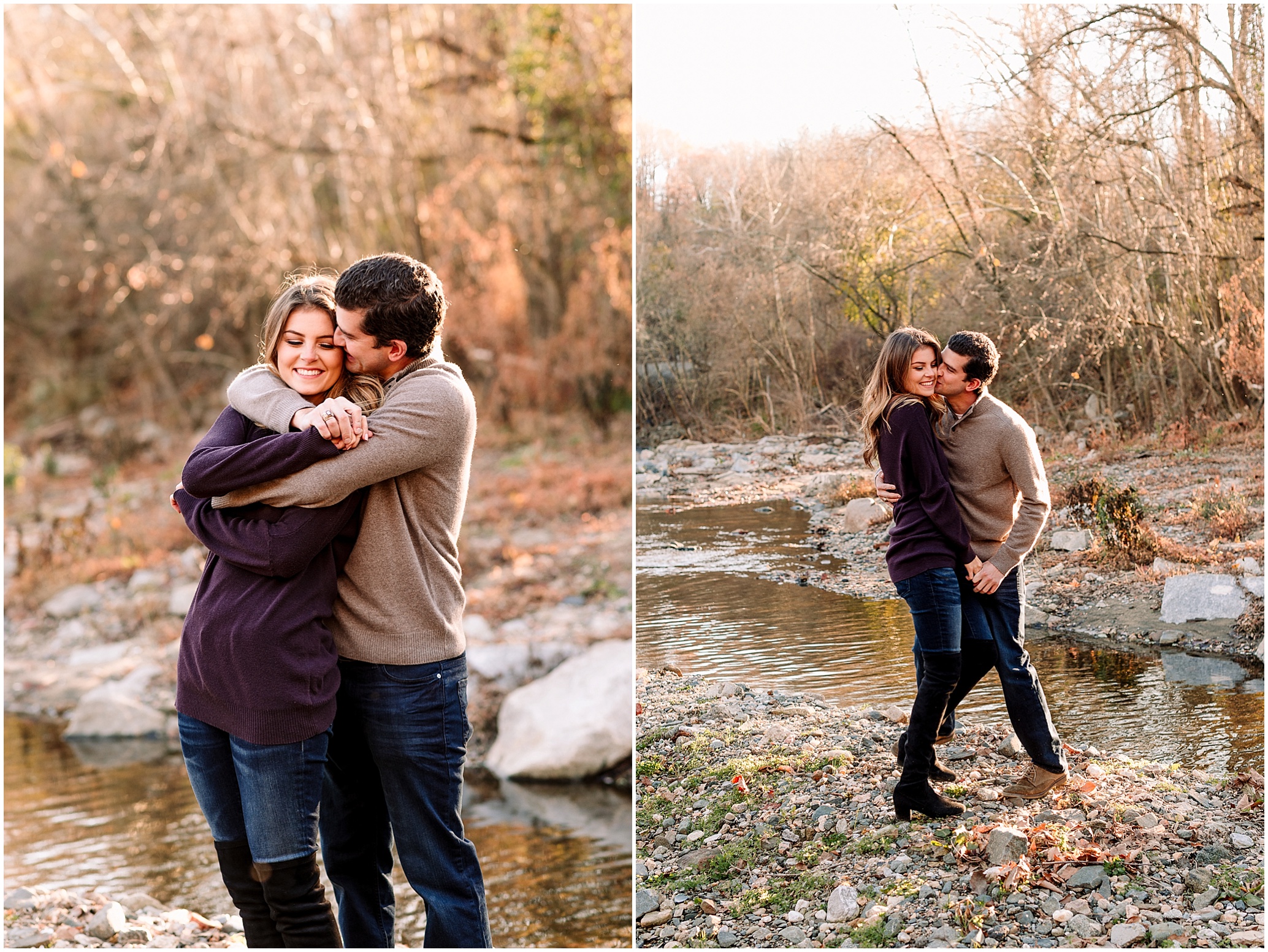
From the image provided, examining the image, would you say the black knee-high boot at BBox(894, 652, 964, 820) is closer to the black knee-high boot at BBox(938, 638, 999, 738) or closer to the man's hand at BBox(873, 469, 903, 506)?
the black knee-high boot at BBox(938, 638, 999, 738)

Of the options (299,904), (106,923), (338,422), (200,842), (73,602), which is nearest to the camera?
(338,422)

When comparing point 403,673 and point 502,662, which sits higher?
point 403,673

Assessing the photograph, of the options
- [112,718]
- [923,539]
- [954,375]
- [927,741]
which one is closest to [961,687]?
[927,741]

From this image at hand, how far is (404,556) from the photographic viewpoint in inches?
87.3

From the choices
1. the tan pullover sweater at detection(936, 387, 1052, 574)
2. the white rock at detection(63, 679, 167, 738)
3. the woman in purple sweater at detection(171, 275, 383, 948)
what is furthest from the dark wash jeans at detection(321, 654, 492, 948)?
the white rock at detection(63, 679, 167, 738)

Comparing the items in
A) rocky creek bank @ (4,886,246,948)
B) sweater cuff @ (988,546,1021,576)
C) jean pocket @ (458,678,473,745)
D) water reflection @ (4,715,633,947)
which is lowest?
water reflection @ (4,715,633,947)

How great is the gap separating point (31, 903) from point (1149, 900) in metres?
3.43

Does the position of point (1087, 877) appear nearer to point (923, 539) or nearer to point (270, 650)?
point (923, 539)

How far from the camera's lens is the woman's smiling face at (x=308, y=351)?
2.21 m

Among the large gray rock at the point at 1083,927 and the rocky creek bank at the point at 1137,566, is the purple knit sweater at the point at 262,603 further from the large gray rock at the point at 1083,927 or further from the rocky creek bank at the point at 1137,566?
the large gray rock at the point at 1083,927

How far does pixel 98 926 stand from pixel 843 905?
2.31 metres

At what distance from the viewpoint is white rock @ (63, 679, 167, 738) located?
6.39 metres

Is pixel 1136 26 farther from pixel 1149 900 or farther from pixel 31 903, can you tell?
pixel 31 903

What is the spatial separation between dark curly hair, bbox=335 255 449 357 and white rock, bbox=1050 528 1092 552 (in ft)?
5.65
